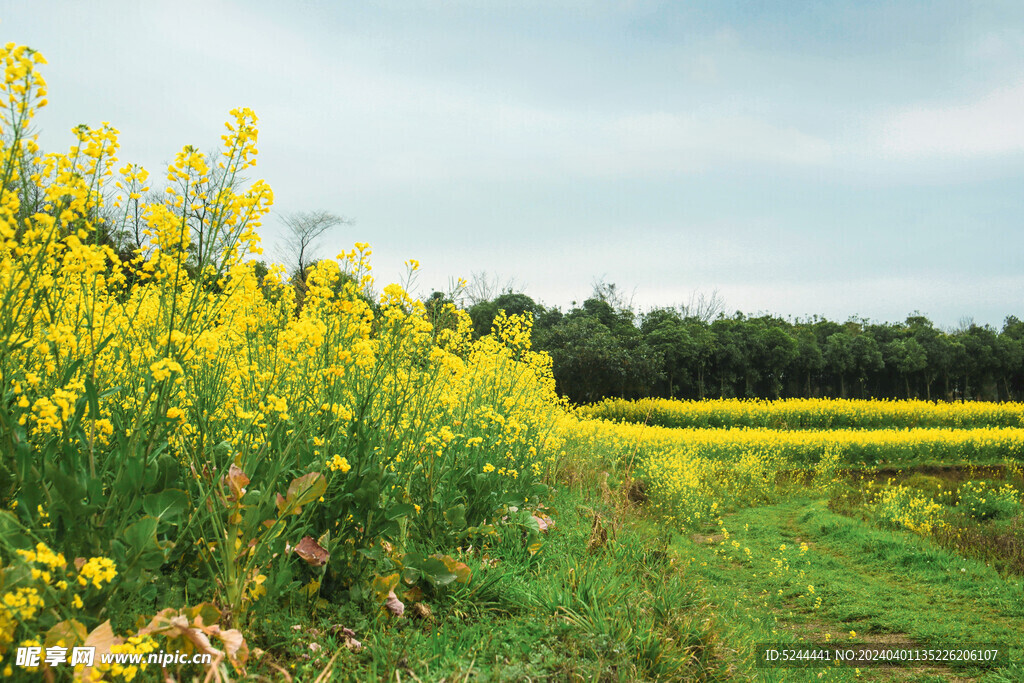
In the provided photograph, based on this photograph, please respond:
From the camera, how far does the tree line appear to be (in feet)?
71.6

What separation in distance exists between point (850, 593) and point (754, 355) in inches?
939

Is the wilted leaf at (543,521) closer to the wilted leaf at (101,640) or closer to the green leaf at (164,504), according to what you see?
the green leaf at (164,504)

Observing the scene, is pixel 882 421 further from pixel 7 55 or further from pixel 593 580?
pixel 7 55

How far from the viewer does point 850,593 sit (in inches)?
203

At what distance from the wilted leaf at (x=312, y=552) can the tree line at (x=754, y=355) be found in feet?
60.9

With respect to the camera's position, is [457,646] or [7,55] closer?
[7,55]

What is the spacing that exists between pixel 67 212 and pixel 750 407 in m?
19.8

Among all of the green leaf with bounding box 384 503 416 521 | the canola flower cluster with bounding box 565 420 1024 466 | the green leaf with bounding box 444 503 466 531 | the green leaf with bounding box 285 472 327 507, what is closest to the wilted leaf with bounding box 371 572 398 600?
the green leaf with bounding box 384 503 416 521

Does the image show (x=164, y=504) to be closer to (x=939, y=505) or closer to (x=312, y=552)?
(x=312, y=552)

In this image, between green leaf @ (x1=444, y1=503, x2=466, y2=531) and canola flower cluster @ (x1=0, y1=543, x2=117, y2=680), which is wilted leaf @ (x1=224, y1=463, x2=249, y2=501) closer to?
canola flower cluster @ (x1=0, y1=543, x2=117, y2=680)

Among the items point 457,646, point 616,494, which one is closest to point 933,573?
point 616,494

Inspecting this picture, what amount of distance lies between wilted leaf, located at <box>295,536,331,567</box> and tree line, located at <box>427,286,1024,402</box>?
1855 cm

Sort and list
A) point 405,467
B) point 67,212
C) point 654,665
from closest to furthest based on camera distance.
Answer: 1. point 67,212
2. point 654,665
3. point 405,467

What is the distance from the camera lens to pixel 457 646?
8.43 ft
